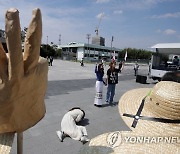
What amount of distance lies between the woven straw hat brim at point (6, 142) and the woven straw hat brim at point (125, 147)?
993 millimetres

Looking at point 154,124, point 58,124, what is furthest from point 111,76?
point 154,124

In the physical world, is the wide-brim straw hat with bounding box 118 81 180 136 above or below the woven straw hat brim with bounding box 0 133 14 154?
above

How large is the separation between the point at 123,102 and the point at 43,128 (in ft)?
11.6

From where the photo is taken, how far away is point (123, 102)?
2.59 metres

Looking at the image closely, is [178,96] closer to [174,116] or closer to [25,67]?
[174,116]

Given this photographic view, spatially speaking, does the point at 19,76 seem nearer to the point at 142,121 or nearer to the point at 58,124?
the point at 142,121

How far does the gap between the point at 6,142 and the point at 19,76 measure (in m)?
0.50

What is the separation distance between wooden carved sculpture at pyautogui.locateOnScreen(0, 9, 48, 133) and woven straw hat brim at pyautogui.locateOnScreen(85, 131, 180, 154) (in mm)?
917

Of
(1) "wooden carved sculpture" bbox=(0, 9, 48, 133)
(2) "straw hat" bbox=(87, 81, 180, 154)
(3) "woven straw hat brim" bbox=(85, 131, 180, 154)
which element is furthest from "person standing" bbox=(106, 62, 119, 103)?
(1) "wooden carved sculpture" bbox=(0, 9, 48, 133)

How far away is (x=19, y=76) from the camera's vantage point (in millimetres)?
1562

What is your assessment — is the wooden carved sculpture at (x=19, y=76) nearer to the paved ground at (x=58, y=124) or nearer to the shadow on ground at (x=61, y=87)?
the paved ground at (x=58, y=124)

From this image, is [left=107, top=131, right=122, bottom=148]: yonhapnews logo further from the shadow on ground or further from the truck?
the truck

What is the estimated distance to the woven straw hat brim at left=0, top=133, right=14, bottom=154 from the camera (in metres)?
1.61

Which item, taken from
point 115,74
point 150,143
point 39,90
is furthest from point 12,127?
point 115,74
